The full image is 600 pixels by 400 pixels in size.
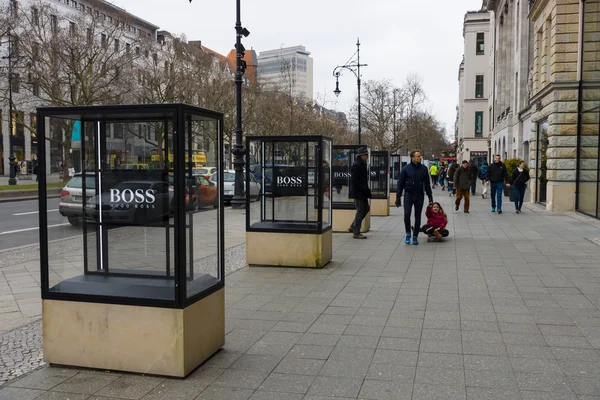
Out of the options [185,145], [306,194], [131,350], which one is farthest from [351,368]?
[306,194]

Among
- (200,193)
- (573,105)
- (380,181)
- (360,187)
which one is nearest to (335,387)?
(200,193)

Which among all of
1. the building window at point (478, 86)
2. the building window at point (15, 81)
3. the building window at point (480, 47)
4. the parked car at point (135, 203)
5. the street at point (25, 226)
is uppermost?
the building window at point (480, 47)

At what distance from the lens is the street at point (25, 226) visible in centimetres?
480

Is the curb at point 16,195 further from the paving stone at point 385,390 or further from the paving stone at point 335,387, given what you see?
the paving stone at point 385,390

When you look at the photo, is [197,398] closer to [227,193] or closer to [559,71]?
[559,71]

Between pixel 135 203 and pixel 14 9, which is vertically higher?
pixel 14 9

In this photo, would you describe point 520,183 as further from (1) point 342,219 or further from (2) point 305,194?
(2) point 305,194

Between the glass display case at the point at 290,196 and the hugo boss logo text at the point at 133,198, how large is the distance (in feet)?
14.6

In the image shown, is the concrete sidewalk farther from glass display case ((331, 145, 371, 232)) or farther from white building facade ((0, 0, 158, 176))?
white building facade ((0, 0, 158, 176))

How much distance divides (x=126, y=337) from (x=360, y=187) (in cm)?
844

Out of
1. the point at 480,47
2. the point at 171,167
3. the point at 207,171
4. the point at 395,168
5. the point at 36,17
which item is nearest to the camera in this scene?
the point at 171,167

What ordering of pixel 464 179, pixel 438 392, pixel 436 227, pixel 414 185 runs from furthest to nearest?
pixel 464 179
pixel 436 227
pixel 414 185
pixel 438 392

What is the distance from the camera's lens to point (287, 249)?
9.29m

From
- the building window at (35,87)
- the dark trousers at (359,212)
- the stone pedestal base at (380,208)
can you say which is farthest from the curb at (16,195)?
the dark trousers at (359,212)
